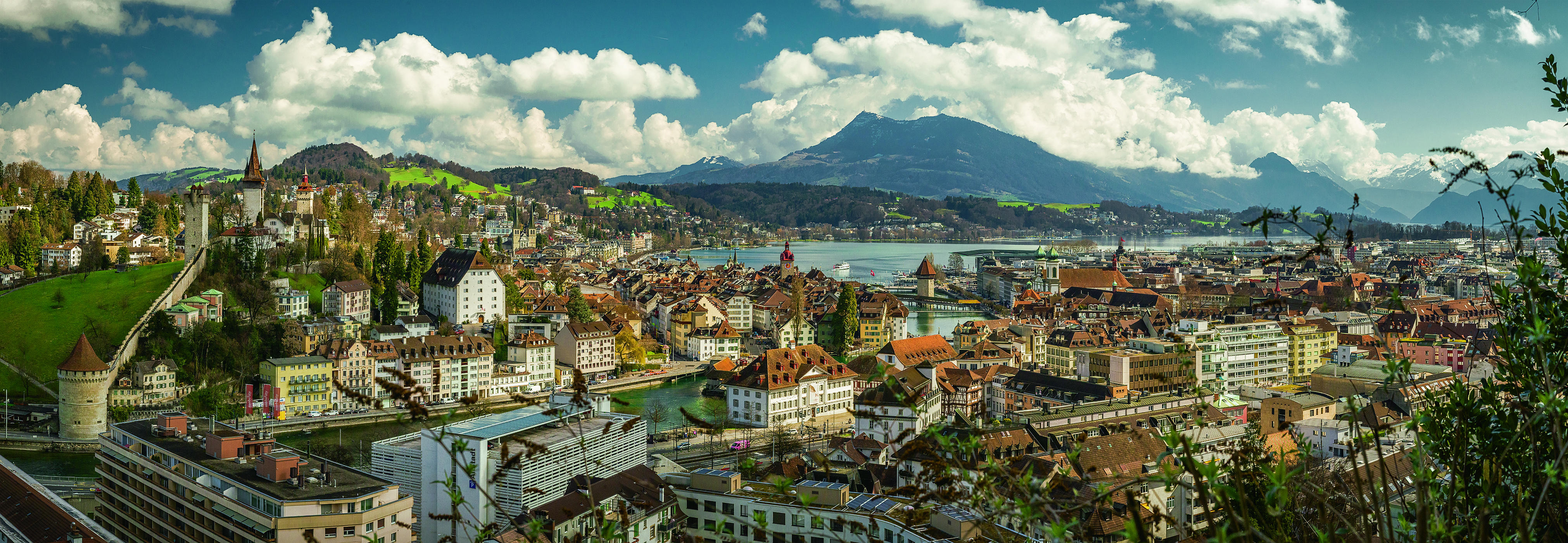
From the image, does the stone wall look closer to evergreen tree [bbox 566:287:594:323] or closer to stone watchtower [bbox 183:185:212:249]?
stone watchtower [bbox 183:185:212:249]

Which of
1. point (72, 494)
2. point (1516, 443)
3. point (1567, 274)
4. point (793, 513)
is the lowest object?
point (72, 494)

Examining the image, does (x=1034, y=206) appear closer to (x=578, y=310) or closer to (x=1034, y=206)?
(x=1034, y=206)

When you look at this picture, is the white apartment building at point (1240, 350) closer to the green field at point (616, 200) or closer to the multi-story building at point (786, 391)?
the multi-story building at point (786, 391)

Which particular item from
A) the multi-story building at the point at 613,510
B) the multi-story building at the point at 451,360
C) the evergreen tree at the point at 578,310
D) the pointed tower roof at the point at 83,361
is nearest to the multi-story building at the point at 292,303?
the multi-story building at the point at 451,360

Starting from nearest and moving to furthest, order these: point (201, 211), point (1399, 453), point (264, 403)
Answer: point (1399, 453), point (264, 403), point (201, 211)

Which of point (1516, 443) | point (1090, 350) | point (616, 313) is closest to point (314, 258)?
point (616, 313)

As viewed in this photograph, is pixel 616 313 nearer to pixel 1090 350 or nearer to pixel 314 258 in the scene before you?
pixel 314 258
